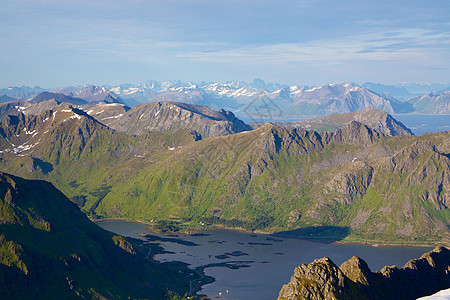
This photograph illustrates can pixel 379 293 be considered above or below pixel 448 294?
below

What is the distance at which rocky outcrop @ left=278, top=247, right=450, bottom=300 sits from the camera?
13075 cm

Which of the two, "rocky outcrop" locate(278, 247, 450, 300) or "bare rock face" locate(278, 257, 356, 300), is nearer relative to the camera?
"bare rock face" locate(278, 257, 356, 300)

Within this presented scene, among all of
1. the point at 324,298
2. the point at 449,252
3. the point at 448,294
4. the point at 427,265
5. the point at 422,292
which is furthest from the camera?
the point at 449,252

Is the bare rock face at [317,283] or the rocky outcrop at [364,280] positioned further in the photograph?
the rocky outcrop at [364,280]

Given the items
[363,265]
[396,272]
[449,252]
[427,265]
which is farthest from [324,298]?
[449,252]

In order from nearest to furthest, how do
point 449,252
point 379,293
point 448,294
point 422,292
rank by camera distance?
point 448,294 < point 379,293 < point 422,292 < point 449,252

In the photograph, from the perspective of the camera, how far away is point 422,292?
162 m

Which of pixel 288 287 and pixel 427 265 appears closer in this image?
pixel 288 287

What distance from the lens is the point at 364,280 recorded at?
14412 centimetres

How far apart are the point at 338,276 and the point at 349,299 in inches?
248

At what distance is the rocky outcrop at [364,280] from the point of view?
429 feet

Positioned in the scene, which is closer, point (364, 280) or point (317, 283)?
→ point (317, 283)

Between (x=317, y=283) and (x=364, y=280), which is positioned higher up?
(x=317, y=283)

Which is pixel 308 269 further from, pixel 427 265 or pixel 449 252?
pixel 449 252
